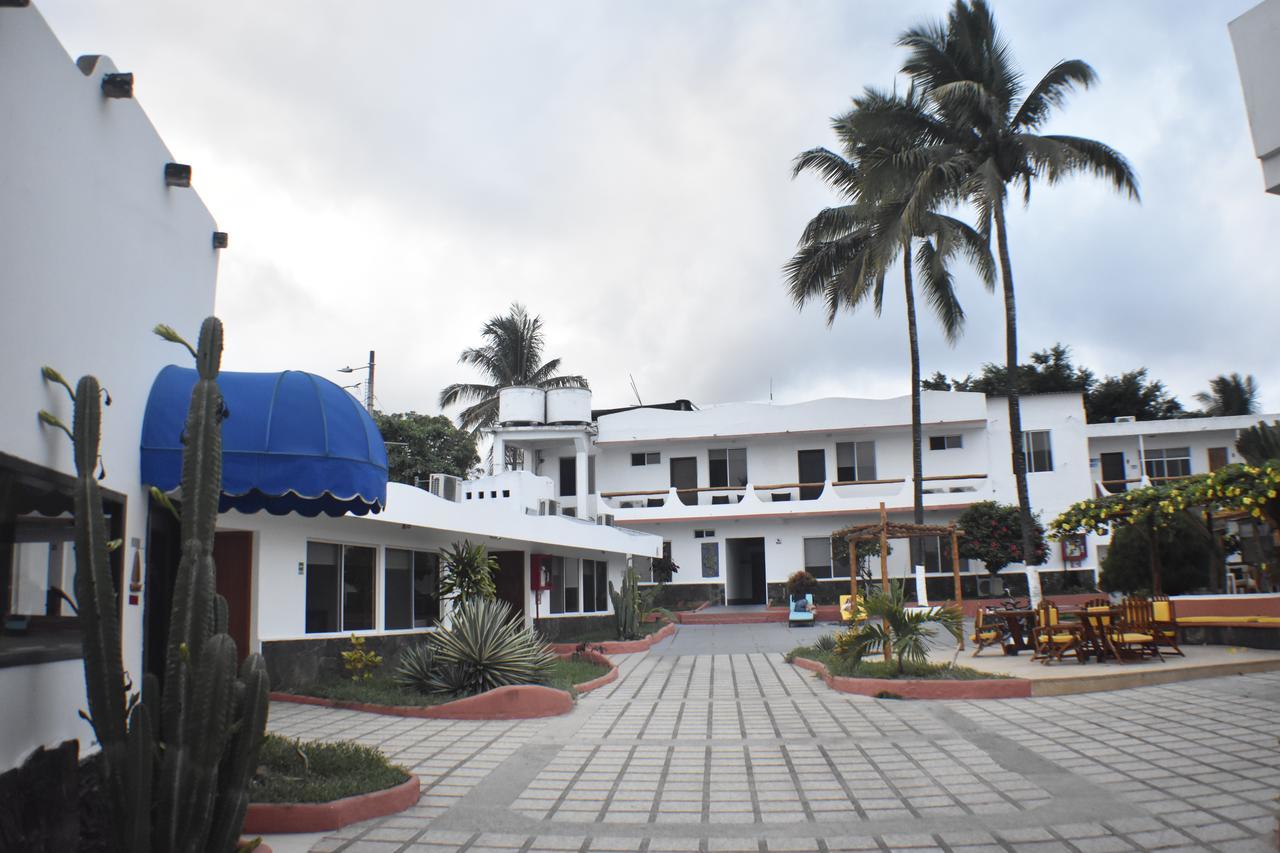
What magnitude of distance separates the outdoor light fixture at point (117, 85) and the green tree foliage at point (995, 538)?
27.0m

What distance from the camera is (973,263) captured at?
→ 86.0ft

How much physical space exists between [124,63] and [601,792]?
681cm

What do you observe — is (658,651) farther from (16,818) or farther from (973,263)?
(16,818)

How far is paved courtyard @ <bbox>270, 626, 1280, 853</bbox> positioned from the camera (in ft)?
21.6

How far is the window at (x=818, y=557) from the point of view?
34344 mm

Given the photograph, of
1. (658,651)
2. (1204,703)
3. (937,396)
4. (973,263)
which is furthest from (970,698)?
(937,396)

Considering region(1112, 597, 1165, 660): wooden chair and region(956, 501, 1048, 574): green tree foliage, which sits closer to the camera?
region(1112, 597, 1165, 660): wooden chair

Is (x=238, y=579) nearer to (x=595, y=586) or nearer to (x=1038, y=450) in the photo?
(x=595, y=586)

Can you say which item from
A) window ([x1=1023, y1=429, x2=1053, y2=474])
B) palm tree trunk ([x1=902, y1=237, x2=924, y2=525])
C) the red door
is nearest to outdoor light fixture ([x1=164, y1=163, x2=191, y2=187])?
the red door

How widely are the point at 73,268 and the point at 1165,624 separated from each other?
15.6m

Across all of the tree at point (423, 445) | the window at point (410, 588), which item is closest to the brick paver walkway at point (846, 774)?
the window at point (410, 588)

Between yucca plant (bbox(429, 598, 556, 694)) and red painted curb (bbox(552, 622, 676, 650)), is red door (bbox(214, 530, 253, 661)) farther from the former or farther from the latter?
red painted curb (bbox(552, 622, 676, 650))

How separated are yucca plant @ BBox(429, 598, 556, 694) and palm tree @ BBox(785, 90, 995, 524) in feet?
47.6

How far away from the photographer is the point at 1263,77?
18.3 feet
